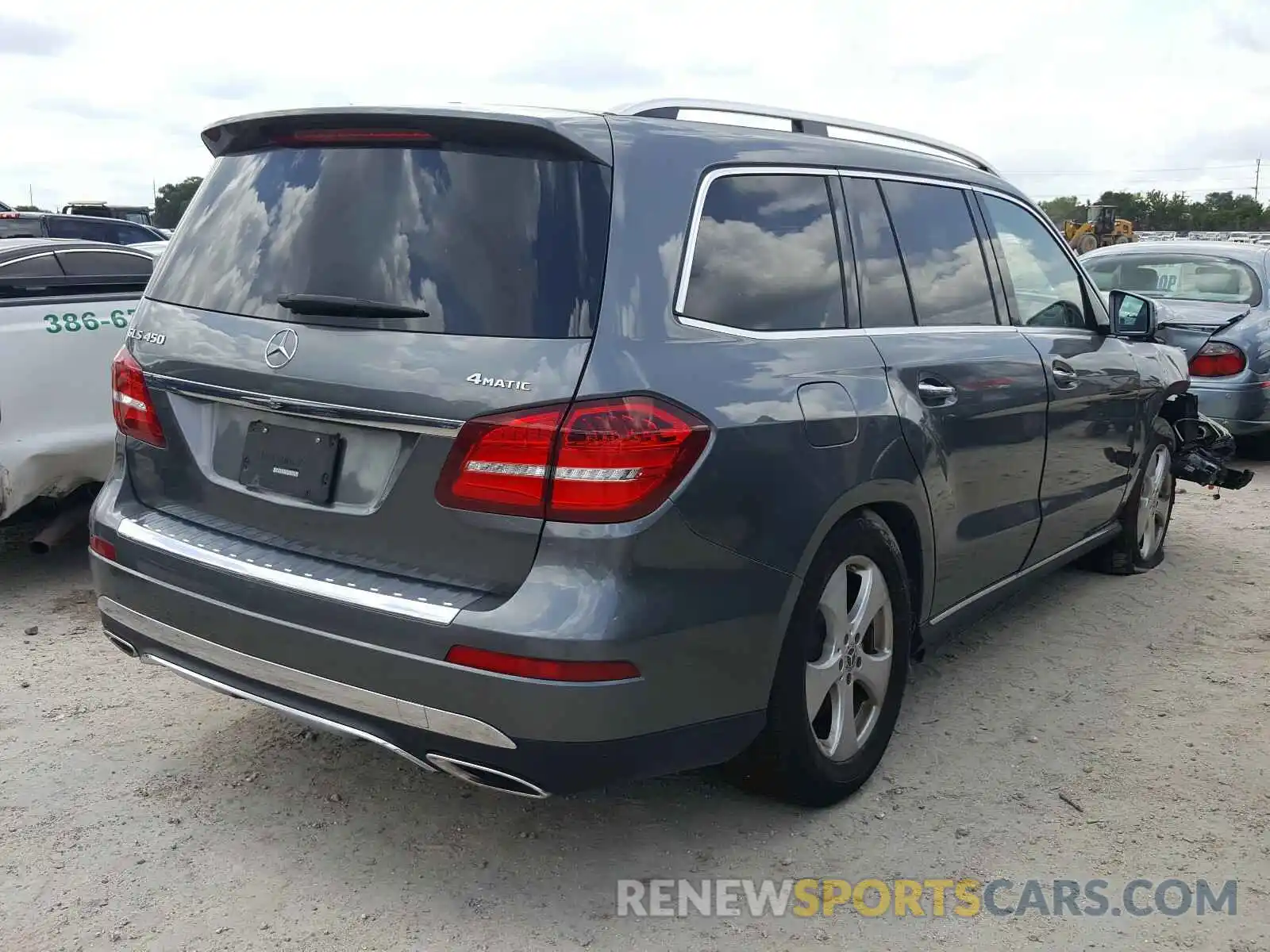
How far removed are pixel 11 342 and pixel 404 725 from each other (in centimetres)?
336

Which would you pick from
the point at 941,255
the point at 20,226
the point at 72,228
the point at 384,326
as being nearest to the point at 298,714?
the point at 384,326

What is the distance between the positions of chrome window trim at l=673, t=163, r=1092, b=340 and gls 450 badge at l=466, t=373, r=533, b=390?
42cm

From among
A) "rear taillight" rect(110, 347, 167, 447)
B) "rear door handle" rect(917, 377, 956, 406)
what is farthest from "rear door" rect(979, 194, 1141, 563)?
"rear taillight" rect(110, 347, 167, 447)

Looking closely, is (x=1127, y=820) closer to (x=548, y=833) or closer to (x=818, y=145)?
(x=548, y=833)

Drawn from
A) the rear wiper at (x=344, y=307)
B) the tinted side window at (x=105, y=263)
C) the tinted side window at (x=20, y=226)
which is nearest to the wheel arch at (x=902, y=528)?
the rear wiper at (x=344, y=307)

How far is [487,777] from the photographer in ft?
8.70

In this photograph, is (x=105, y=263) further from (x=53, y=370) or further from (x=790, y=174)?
(x=790, y=174)

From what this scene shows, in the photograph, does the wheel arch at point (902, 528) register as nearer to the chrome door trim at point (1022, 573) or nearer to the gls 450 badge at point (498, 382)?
the chrome door trim at point (1022, 573)

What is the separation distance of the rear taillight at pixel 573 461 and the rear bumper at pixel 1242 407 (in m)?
7.03

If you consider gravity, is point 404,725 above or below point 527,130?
below

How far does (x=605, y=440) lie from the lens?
99.0 inches

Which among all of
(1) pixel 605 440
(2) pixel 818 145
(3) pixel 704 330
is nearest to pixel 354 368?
(1) pixel 605 440

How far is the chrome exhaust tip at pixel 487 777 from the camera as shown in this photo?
2625 mm

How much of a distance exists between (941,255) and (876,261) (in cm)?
45
